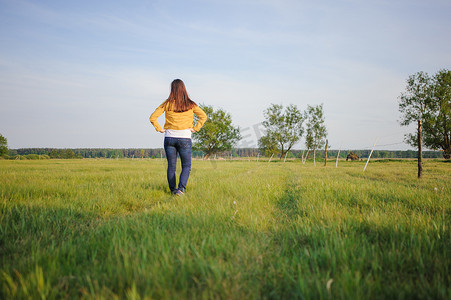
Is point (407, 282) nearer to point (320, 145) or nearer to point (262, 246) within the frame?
point (262, 246)

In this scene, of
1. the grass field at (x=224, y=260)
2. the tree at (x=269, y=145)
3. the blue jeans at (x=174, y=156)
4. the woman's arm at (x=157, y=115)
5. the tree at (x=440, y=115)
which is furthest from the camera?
the tree at (x=269, y=145)

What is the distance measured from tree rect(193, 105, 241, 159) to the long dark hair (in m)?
51.2

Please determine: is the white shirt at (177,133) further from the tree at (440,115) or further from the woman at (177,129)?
the tree at (440,115)

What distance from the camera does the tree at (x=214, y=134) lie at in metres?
57.9

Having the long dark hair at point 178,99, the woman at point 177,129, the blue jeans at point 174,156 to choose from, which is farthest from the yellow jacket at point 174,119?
the blue jeans at point 174,156

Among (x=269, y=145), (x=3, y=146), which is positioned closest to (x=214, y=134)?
(x=269, y=145)

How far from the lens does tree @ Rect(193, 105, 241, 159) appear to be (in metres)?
57.9

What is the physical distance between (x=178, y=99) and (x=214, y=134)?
53478 millimetres

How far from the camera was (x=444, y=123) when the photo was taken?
3316 centimetres

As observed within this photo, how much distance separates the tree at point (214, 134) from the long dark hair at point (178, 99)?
51.2 m

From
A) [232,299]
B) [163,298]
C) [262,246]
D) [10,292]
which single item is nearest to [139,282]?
[163,298]

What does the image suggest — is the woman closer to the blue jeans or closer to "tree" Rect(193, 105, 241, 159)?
the blue jeans

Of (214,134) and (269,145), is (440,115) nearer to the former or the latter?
(269,145)

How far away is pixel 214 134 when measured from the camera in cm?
5875
